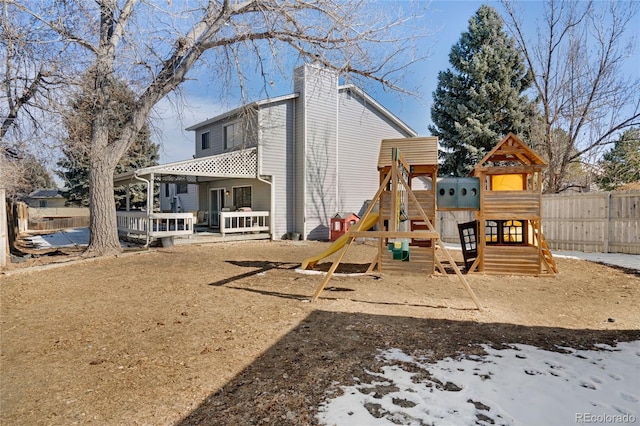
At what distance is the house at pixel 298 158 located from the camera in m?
14.5

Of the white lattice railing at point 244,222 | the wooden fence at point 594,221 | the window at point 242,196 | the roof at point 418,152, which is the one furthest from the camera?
the window at point 242,196

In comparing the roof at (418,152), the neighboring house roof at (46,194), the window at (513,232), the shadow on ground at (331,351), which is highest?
the neighboring house roof at (46,194)

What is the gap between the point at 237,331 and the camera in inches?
166

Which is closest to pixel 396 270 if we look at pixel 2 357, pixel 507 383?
pixel 507 383

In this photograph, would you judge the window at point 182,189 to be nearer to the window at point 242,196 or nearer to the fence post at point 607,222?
the window at point 242,196

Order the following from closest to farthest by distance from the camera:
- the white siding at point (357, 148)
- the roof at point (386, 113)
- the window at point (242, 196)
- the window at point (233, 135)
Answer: the window at point (233, 135) < the white siding at point (357, 148) < the window at point (242, 196) < the roof at point (386, 113)

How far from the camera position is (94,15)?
9.40 m

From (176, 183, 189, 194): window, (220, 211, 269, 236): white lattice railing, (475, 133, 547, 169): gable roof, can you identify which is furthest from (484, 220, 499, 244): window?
(176, 183, 189, 194): window

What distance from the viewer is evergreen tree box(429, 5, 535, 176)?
18.8 m

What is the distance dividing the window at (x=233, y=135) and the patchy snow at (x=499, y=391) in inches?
549

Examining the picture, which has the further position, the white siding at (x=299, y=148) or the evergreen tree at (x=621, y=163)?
the evergreen tree at (x=621, y=163)

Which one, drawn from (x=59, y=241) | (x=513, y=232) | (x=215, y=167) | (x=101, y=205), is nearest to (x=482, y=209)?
(x=513, y=232)

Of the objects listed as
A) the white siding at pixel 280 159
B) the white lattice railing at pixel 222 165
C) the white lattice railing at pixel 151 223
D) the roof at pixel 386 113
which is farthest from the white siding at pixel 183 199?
the roof at pixel 386 113

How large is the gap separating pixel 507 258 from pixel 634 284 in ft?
7.42
